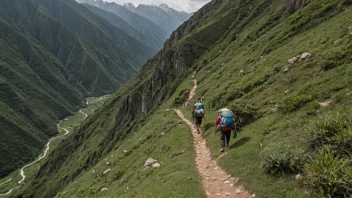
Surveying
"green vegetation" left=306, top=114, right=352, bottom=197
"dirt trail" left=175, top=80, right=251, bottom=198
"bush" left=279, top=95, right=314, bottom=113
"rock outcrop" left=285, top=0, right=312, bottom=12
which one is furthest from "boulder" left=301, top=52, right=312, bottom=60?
"rock outcrop" left=285, top=0, right=312, bottom=12

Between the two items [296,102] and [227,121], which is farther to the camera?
[296,102]

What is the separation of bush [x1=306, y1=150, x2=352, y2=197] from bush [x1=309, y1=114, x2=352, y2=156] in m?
1.24

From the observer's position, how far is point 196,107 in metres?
29.3

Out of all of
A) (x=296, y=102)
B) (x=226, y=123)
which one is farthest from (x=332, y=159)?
(x=296, y=102)

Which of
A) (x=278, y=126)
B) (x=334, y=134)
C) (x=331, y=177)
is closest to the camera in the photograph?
(x=331, y=177)

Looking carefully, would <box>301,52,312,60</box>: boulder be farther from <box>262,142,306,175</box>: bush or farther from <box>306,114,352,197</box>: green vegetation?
<box>262,142,306,175</box>: bush

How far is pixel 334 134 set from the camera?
41.5 ft

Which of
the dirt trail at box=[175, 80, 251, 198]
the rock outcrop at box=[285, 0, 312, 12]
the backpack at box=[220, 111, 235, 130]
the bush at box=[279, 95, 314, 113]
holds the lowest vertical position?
the dirt trail at box=[175, 80, 251, 198]

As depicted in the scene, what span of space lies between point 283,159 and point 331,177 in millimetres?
→ 3107

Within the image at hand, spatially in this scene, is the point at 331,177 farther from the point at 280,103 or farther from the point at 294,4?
the point at 294,4

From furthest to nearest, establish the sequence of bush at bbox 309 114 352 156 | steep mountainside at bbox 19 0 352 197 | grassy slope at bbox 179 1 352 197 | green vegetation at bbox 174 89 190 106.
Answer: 1. green vegetation at bbox 174 89 190 106
2. grassy slope at bbox 179 1 352 197
3. steep mountainside at bbox 19 0 352 197
4. bush at bbox 309 114 352 156

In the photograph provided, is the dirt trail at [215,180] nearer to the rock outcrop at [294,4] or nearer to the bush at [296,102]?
the bush at [296,102]

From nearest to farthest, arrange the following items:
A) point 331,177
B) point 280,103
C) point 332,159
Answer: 1. point 331,177
2. point 332,159
3. point 280,103

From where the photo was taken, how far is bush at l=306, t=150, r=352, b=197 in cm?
976
